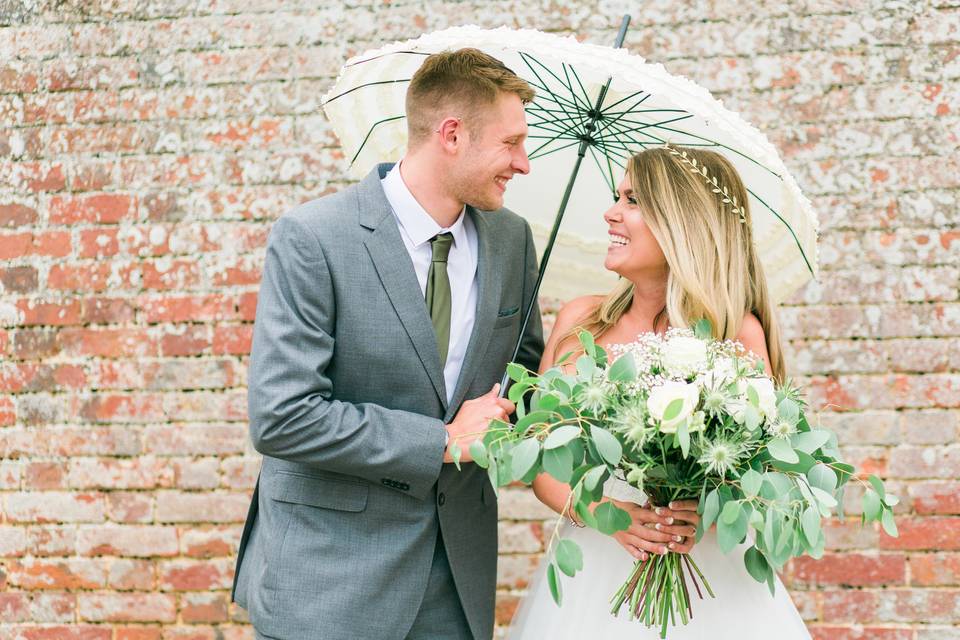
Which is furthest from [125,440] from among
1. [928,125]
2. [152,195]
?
[928,125]

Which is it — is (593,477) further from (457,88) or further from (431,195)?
(457,88)

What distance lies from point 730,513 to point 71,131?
116 inches

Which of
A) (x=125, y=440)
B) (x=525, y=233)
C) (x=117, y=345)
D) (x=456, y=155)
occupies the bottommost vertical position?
(x=125, y=440)

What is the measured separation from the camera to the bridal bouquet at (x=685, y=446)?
1857 millimetres

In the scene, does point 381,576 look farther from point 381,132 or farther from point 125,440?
point 125,440

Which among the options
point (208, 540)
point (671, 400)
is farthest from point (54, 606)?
point (671, 400)

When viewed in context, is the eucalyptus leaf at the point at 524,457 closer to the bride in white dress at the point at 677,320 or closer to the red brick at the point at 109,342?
the bride in white dress at the point at 677,320

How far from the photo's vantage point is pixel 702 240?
250cm

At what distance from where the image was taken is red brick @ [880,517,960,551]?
340 cm

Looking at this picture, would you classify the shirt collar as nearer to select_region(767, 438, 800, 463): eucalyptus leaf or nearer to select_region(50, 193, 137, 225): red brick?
select_region(767, 438, 800, 463): eucalyptus leaf

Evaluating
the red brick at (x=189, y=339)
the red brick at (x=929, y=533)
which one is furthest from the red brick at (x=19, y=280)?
the red brick at (x=929, y=533)

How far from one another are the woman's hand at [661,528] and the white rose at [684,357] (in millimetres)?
312

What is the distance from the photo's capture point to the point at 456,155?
7.71ft

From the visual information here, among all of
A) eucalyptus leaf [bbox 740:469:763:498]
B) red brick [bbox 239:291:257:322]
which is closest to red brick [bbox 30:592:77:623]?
red brick [bbox 239:291:257:322]
